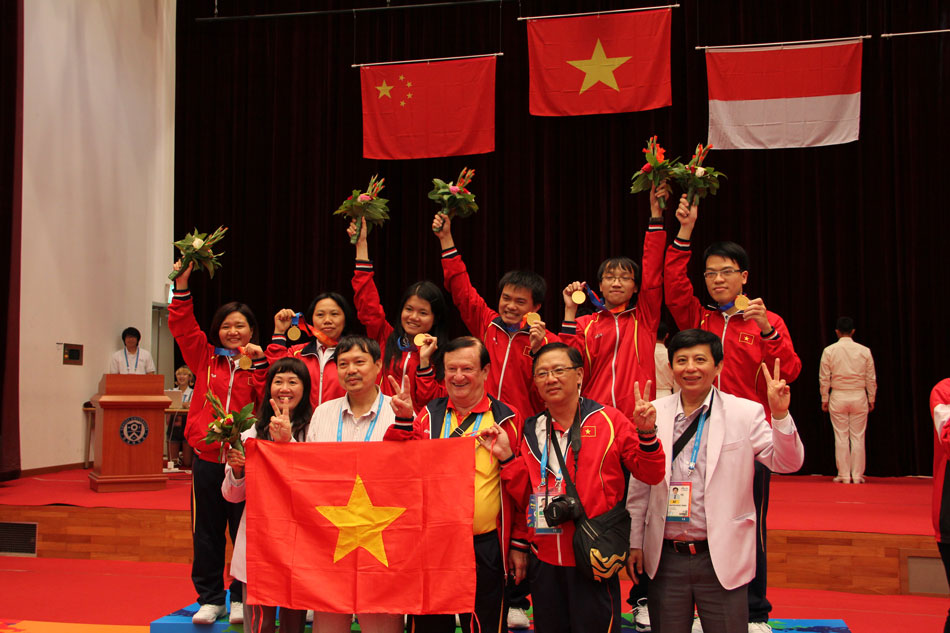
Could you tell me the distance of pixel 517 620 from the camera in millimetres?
3760

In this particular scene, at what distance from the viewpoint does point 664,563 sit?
114 inches

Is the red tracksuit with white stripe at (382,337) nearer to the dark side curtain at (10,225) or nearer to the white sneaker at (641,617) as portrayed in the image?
the white sneaker at (641,617)

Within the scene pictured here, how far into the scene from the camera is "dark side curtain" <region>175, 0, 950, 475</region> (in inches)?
346

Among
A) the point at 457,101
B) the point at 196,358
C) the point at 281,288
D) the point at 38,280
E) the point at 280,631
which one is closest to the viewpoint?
the point at 280,631

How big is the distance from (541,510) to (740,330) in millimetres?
1432

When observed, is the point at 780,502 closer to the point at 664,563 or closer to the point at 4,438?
the point at 664,563

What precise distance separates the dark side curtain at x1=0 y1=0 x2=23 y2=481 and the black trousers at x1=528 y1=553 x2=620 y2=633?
6638 mm

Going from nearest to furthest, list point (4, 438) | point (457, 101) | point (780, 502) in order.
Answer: point (780, 502) < point (4, 438) < point (457, 101)

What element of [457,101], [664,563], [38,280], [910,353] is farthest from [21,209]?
[910,353]

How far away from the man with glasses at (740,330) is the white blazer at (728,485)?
485 mm

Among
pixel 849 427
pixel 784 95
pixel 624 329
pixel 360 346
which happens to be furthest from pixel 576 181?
pixel 360 346


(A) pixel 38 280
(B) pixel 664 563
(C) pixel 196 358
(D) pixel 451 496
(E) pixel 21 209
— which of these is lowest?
(B) pixel 664 563

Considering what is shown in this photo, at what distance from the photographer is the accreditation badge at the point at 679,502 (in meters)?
2.88

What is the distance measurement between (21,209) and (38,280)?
2.79 ft
